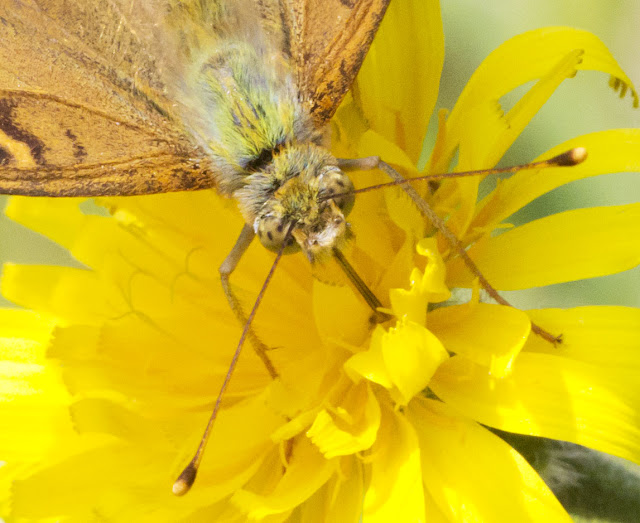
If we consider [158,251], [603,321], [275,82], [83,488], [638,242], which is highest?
[275,82]

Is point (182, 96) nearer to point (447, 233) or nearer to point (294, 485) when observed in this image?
point (447, 233)

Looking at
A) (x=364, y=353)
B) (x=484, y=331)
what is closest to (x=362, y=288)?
(x=364, y=353)

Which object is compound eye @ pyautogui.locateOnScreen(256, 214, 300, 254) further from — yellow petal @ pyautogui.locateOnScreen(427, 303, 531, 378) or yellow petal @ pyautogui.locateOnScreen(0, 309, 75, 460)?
yellow petal @ pyautogui.locateOnScreen(0, 309, 75, 460)

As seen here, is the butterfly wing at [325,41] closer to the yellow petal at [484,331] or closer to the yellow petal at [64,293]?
the yellow petal at [484,331]

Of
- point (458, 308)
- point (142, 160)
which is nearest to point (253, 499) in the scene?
point (458, 308)

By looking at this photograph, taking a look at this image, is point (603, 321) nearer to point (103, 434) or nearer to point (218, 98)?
point (218, 98)

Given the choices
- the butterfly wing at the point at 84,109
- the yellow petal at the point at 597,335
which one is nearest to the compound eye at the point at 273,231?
the butterfly wing at the point at 84,109

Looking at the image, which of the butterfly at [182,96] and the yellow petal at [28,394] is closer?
the butterfly at [182,96]
